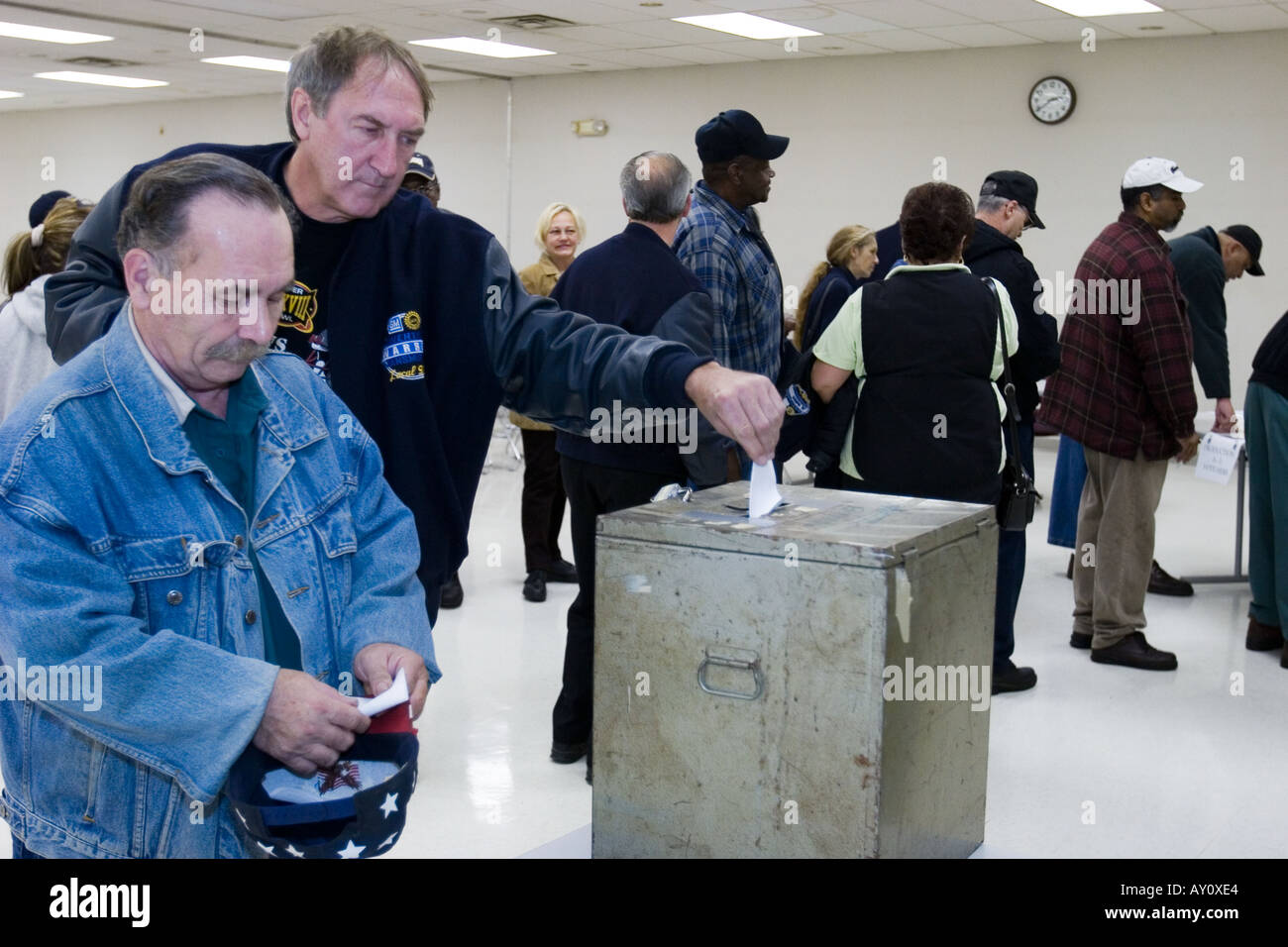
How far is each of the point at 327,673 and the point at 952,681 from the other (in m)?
0.74

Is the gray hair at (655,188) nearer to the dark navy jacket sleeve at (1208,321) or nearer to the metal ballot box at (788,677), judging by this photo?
the metal ballot box at (788,677)

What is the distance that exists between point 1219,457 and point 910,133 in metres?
5.89

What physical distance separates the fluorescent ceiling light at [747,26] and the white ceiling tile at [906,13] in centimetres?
73

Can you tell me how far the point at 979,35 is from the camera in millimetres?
9367

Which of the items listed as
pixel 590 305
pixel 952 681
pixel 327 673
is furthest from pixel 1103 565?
pixel 327 673

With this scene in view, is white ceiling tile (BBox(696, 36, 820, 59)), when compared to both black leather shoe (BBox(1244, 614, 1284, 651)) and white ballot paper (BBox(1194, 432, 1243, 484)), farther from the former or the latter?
black leather shoe (BBox(1244, 614, 1284, 651))

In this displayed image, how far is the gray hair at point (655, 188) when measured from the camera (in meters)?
3.37

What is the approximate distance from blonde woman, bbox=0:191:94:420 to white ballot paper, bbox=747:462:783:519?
200 cm

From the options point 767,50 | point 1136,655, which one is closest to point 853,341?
point 1136,655

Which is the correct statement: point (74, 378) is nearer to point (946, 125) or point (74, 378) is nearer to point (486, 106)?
point (946, 125)

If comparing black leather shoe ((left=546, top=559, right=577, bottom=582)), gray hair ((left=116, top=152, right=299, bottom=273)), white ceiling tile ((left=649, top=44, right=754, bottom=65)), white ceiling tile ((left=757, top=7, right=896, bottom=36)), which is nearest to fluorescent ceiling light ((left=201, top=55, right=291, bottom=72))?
white ceiling tile ((left=649, top=44, right=754, bottom=65))

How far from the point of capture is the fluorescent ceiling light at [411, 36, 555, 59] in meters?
10.4

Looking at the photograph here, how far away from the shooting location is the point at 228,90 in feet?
45.0

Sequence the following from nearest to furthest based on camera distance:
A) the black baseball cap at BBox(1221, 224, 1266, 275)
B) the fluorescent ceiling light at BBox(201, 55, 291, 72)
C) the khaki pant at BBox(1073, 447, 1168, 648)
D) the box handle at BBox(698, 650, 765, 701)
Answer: the box handle at BBox(698, 650, 765, 701) < the khaki pant at BBox(1073, 447, 1168, 648) < the black baseball cap at BBox(1221, 224, 1266, 275) < the fluorescent ceiling light at BBox(201, 55, 291, 72)
